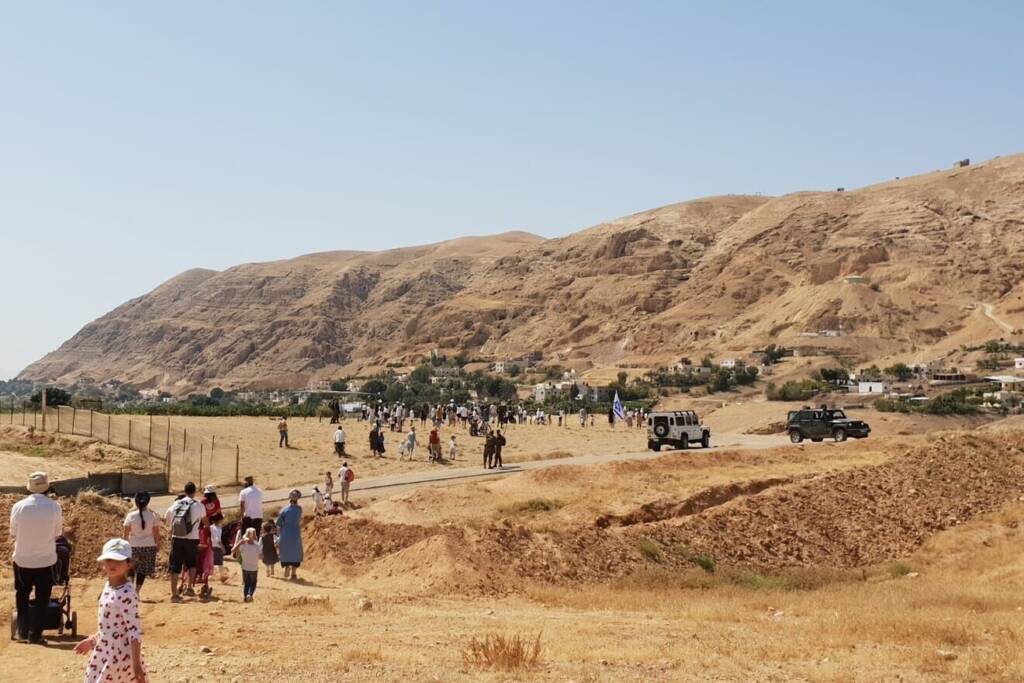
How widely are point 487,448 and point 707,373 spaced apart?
82.2m

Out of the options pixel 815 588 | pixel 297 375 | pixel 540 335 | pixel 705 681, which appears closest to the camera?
pixel 705 681

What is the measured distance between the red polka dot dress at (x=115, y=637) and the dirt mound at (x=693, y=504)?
17136mm

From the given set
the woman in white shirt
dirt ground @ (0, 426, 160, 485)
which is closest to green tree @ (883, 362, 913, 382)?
dirt ground @ (0, 426, 160, 485)

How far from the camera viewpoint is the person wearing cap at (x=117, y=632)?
6793 mm

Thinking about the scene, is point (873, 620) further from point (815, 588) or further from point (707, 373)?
point (707, 373)

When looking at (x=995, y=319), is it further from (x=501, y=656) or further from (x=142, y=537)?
(x=142, y=537)

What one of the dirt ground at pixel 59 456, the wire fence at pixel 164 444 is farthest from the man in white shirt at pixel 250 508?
the dirt ground at pixel 59 456

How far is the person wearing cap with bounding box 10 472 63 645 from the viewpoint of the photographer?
9.70m

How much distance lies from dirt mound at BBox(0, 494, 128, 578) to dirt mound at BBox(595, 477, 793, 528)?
1099 cm

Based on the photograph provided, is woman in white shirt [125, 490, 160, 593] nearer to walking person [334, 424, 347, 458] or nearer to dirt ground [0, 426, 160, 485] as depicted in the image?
dirt ground [0, 426, 160, 485]

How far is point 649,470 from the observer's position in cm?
2994

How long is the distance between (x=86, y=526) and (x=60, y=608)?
5.66 meters

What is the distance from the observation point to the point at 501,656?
33.5 feet

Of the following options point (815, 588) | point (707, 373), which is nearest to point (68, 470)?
point (815, 588)
